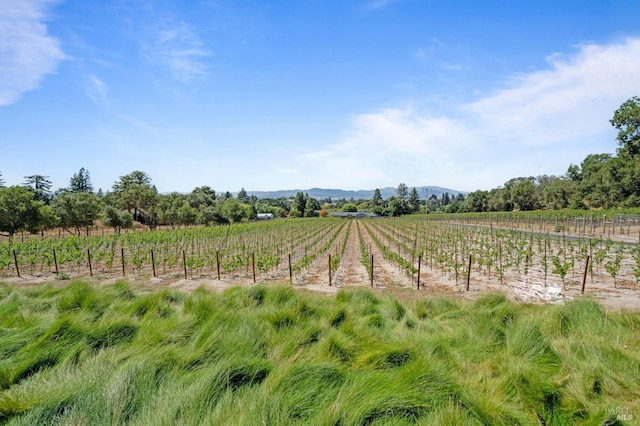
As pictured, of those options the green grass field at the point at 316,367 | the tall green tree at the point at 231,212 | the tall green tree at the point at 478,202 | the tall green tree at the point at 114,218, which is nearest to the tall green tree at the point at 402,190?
the tall green tree at the point at 478,202

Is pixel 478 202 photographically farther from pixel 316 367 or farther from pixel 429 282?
pixel 316 367

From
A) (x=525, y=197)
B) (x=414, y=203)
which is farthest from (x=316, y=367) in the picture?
(x=414, y=203)

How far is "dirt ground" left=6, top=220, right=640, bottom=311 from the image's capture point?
24.6ft

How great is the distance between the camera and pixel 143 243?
19.0m

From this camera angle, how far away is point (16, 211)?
24.4 m

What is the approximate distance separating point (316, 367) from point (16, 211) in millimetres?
32727

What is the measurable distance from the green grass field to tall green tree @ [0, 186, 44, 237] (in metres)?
28.4

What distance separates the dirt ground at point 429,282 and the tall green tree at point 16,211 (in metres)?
19.4

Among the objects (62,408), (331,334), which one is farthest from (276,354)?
(62,408)

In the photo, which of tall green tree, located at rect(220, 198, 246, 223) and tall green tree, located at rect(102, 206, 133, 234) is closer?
tall green tree, located at rect(102, 206, 133, 234)

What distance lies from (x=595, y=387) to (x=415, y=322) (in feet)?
6.08

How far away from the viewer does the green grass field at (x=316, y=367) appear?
1.87 m

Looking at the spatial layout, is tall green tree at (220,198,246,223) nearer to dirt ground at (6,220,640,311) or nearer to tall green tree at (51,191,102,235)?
tall green tree at (51,191,102,235)

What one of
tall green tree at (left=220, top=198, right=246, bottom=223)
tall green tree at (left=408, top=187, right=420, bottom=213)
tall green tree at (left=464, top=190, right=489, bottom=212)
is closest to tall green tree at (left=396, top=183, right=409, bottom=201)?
tall green tree at (left=408, top=187, right=420, bottom=213)
